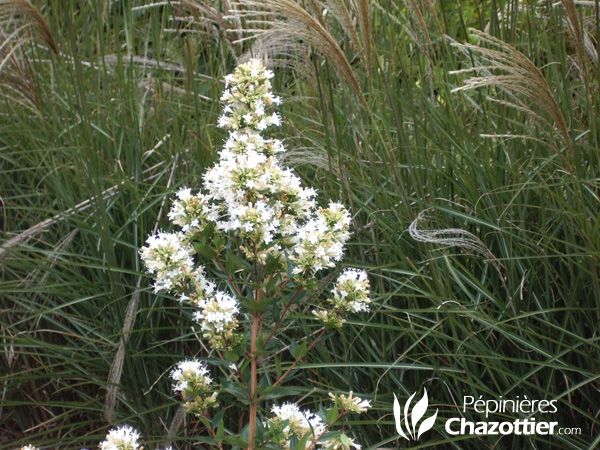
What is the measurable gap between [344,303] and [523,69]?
736mm

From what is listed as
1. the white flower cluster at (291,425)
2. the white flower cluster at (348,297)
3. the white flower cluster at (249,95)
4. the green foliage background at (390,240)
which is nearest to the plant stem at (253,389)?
the white flower cluster at (291,425)

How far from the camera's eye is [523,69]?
5.35 feet

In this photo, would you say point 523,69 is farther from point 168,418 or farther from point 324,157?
point 168,418

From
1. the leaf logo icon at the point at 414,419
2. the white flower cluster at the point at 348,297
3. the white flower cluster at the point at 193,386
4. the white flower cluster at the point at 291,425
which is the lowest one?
the leaf logo icon at the point at 414,419

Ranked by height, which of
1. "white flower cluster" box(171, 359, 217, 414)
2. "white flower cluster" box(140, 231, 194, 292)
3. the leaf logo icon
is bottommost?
the leaf logo icon

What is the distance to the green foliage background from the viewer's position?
1.87 m

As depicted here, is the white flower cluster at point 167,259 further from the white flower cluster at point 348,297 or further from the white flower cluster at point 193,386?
the white flower cluster at point 348,297

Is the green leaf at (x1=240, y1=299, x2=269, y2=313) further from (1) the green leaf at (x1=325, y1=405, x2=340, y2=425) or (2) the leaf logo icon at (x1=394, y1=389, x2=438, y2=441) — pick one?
(2) the leaf logo icon at (x1=394, y1=389, x2=438, y2=441)

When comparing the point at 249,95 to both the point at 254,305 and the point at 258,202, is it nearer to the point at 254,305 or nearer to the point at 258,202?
the point at 258,202

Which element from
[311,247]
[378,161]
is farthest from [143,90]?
[311,247]

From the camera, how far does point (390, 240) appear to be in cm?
206

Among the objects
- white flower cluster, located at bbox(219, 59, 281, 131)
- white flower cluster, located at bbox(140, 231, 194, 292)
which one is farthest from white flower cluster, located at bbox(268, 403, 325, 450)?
white flower cluster, located at bbox(219, 59, 281, 131)

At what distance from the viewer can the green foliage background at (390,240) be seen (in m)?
1.87

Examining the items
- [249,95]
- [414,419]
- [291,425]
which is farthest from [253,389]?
[249,95]
